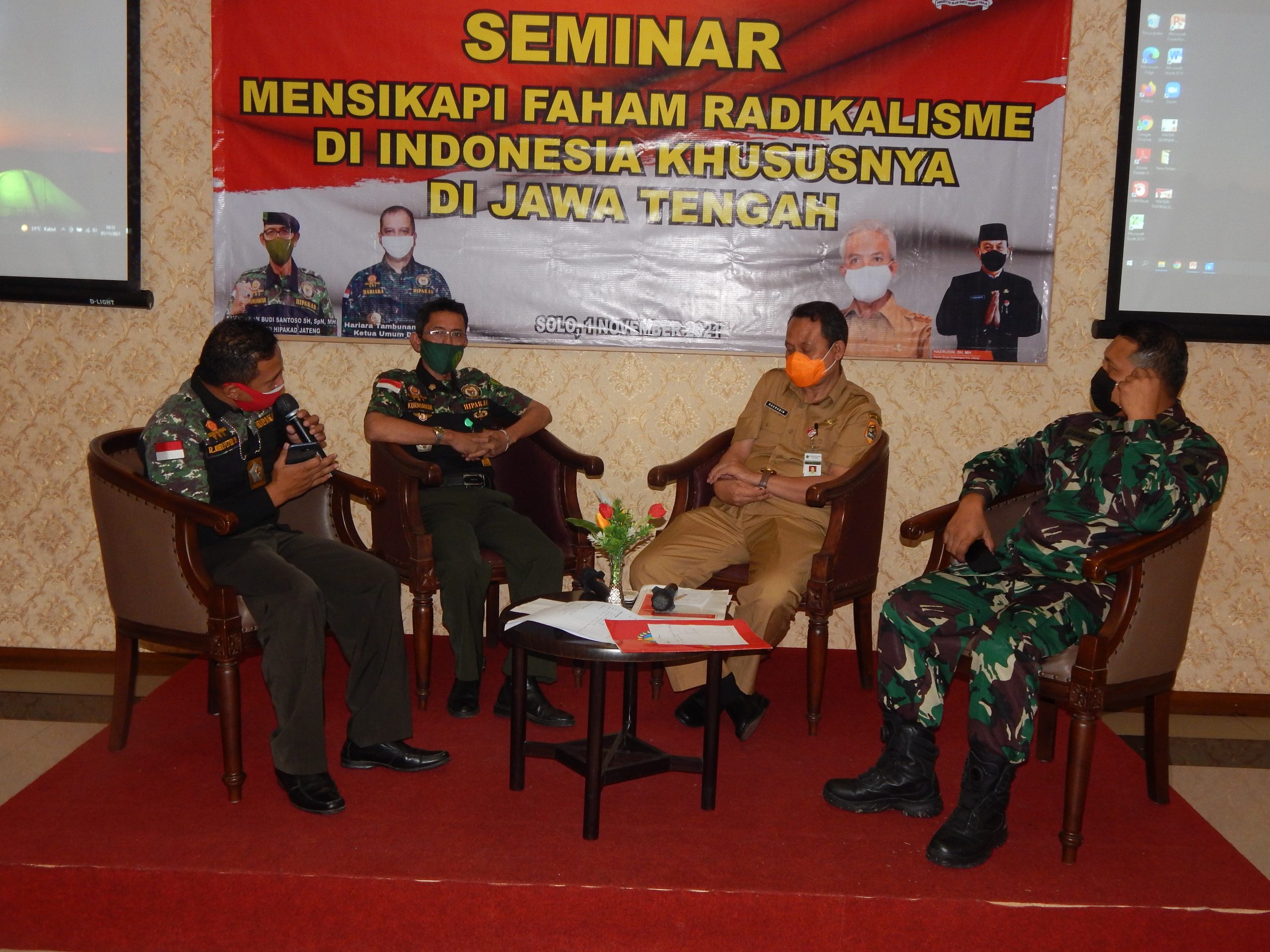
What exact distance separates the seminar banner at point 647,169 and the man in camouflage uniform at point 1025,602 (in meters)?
1.19

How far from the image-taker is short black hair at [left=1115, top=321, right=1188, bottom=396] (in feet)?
9.04

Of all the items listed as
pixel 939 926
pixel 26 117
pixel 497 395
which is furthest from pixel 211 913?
pixel 26 117

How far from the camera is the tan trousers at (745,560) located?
3264 millimetres

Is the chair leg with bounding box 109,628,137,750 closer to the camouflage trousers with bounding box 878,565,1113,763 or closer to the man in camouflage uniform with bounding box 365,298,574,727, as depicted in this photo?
the man in camouflage uniform with bounding box 365,298,574,727

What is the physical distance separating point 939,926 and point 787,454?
1.73m

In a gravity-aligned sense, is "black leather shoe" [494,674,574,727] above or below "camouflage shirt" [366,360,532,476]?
below

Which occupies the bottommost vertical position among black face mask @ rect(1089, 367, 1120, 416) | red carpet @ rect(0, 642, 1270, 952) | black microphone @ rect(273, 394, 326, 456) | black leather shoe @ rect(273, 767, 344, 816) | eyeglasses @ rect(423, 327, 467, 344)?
red carpet @ rect(0, 642, 1270, 952)

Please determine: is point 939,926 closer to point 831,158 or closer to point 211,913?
point 211,913

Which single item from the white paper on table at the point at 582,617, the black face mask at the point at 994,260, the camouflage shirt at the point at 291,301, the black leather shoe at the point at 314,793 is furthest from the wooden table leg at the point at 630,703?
the black face mask at the point at 994,260

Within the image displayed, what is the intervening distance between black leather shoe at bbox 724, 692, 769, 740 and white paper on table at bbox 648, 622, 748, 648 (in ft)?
2.43

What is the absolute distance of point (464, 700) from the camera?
11.0 ft

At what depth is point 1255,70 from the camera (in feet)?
12.5

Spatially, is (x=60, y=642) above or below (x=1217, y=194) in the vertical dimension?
below

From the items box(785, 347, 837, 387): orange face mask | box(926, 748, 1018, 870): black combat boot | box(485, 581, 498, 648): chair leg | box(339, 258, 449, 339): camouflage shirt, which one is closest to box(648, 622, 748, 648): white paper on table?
box(926, 748, 1018, 870): black combat boot
